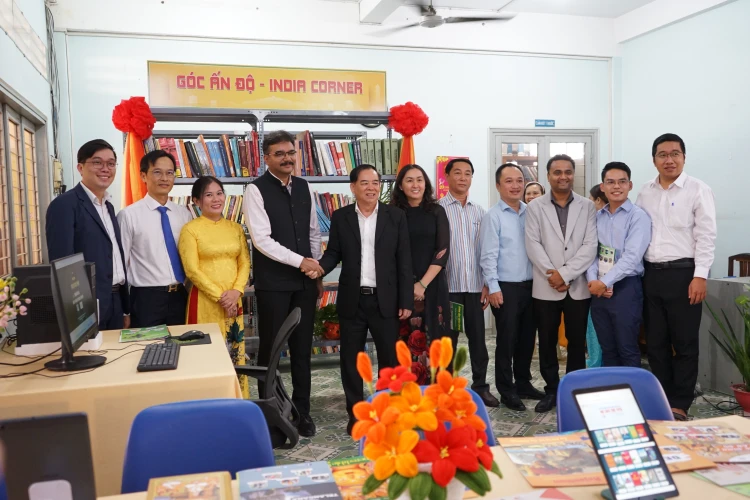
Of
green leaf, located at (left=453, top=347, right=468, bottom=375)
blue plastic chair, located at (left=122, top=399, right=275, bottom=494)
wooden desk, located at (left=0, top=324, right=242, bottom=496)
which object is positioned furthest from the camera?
wooden desk, located at (left=0, top=324, right=242, bottom=496)

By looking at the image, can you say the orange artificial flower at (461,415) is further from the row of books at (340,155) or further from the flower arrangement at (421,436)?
the row of books at (340,155)

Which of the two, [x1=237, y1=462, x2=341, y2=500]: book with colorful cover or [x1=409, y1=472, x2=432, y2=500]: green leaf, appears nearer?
[x1=409, y1=472, x2=432, y2=500]: green leaf

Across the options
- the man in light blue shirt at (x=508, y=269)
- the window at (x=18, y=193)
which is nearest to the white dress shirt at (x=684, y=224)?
the man in light blue shirt at (x=508, y=269)

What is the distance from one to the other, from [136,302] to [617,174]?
10.2ft

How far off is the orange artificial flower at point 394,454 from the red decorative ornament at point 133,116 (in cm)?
400

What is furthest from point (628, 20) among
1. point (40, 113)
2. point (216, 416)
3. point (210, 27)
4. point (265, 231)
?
point (216, 416)

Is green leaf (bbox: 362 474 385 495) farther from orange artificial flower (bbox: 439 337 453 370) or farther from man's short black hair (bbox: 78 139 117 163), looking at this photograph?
man's short black hair (bbox: 78 139 117 163)

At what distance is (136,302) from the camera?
12.0 feet

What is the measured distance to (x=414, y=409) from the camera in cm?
106

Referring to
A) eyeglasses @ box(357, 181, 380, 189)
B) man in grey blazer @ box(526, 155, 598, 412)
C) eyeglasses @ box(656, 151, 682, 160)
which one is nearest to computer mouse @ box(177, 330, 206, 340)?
eyeglasses @ box(357, 181, 380, 189)

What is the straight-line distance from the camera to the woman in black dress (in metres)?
4.05

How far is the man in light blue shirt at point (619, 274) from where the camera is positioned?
3863 mm

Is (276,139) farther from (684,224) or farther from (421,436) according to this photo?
(421,436)

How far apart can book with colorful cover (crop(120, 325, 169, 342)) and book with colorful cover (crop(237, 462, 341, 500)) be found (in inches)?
68.9
